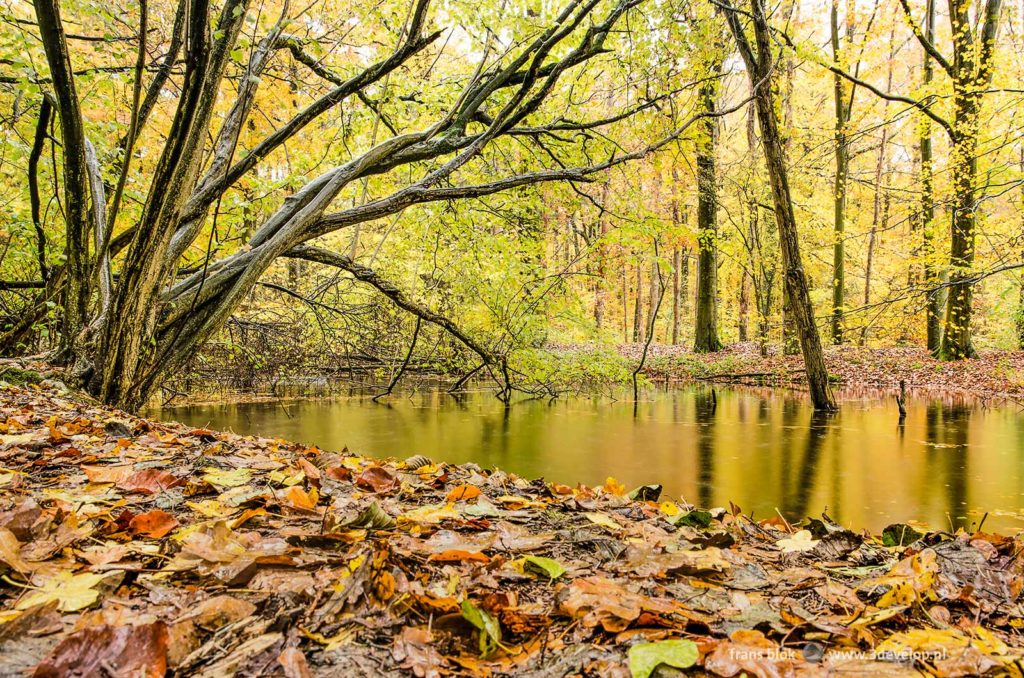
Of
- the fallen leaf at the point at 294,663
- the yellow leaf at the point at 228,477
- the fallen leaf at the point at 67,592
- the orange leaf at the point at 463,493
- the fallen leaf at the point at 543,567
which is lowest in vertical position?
the orange leaf at the point at 463,493

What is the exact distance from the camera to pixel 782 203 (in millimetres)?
8359

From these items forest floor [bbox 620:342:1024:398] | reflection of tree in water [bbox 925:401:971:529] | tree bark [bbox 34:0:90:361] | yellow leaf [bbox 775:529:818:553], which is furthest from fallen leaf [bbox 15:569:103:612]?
forest floor [bbox 620:342:1024:398]

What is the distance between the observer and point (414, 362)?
11.1 metres

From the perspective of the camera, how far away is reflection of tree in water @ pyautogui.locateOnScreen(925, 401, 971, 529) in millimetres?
4016

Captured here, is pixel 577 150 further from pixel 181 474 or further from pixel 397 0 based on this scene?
pixel 181 474

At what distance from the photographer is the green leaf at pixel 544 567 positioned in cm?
152

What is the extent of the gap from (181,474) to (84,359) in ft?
8.78

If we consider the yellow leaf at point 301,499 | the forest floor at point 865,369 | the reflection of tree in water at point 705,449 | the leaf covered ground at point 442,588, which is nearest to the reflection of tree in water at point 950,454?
the reflection of tree in water at point 705,449

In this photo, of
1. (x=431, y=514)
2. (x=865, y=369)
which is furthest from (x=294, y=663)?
(x=865, y=369)

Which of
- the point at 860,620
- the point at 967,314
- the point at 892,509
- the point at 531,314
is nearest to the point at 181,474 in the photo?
the point at 860,620

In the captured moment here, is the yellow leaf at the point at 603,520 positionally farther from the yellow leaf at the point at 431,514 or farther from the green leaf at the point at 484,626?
the green leaf at the point at 484,626

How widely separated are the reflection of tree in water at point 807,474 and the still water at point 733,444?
0.6 inches

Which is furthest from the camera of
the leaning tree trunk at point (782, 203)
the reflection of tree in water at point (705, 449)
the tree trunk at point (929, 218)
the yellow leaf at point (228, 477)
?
the tree trunk at point (929, 218)

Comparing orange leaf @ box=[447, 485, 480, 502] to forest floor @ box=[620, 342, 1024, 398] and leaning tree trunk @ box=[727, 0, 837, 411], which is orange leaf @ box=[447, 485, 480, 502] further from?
forest floor @ box=[620, 342, 1024, 398]
